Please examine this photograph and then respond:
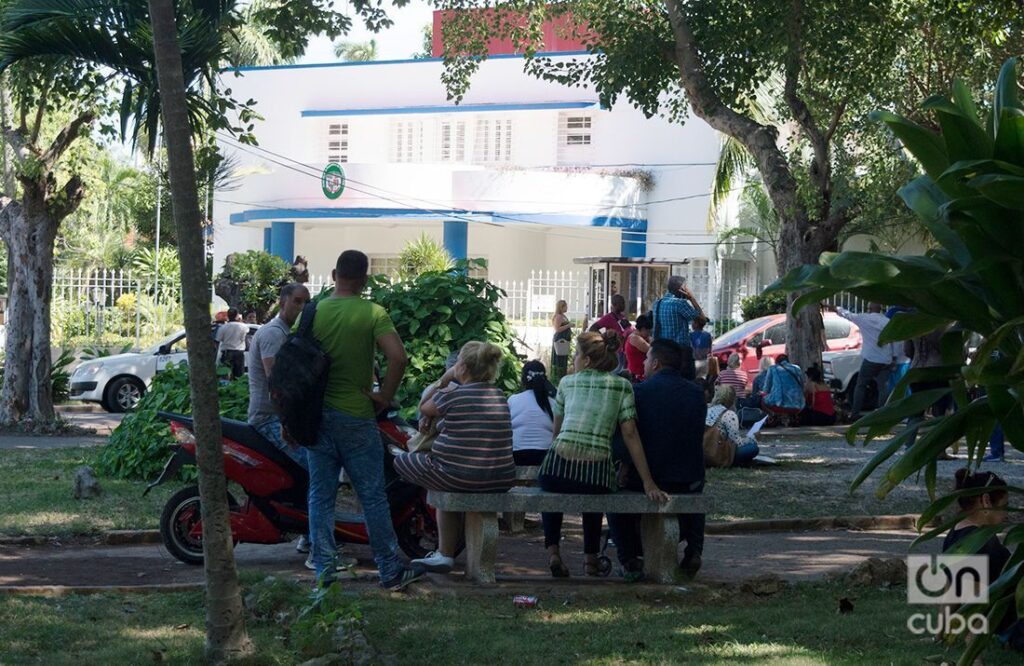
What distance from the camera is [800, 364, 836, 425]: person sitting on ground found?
19219 mm

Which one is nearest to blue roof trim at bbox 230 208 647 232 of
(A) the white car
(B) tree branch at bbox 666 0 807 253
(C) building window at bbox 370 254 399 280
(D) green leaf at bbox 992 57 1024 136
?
(C) building window at bbox 370 254 399 280

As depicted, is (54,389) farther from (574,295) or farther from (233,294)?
(574,295)

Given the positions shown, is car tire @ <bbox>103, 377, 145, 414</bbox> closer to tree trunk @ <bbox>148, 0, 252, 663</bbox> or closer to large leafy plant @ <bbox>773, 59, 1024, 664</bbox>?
tree trunk @ <bbox>148, 0, 252, 663</bbox>

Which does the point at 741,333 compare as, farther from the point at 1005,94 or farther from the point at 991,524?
the point at 1005,94

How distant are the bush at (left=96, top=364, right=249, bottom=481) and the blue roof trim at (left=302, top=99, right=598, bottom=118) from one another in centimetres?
2619

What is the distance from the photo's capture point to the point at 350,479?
24.2 ft

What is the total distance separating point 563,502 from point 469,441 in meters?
0.66

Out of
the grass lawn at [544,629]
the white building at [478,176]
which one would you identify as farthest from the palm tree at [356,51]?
→ the grass lawn at [544,629]

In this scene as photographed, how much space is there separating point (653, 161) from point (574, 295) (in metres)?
7.13

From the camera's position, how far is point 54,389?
23203 mm

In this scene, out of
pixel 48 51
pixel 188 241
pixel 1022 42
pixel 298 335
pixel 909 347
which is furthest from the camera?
pixel 1022 42

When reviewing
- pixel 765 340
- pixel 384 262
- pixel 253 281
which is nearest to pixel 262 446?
pixel 765 340

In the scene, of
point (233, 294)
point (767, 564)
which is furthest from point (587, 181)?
point (767, 564)

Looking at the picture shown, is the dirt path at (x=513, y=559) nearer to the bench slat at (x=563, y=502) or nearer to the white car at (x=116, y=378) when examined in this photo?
the bench slat at (x=563, y=502)
